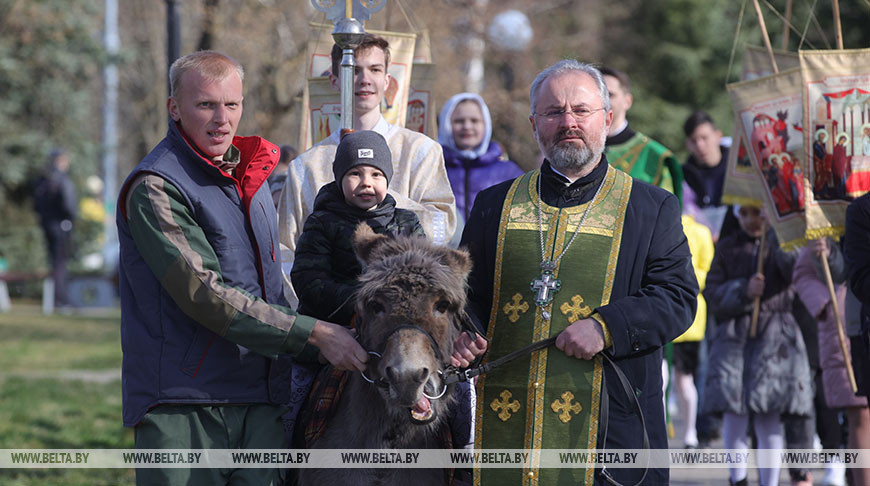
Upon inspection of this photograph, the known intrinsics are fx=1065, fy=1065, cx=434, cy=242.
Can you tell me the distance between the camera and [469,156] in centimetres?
873

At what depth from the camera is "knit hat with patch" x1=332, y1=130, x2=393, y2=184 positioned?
4938mm

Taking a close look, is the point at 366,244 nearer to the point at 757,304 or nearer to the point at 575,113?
the point at 575,113

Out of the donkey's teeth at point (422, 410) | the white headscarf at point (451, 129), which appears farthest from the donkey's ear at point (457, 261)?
the white headscarf at point (451, 129)

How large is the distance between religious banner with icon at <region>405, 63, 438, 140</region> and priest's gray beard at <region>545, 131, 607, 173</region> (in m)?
3.62

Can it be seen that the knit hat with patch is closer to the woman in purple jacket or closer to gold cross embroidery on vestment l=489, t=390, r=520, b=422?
gold cross embroidery on vestment l=489, t=390, r=520, b=422

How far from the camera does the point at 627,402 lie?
4.51 m

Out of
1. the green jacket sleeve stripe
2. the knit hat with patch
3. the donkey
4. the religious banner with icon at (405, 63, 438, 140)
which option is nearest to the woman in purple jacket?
the religious banner with icon at (405, 63, 438, 140)

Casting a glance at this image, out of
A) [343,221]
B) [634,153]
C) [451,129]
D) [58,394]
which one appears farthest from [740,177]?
[58,394]

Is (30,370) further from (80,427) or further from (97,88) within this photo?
(97,88)

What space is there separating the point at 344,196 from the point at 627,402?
5.33ft

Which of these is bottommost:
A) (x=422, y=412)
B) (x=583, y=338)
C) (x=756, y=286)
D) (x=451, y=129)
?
(x=422, y=412)

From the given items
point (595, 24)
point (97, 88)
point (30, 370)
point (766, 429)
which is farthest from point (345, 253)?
point (595, 24)

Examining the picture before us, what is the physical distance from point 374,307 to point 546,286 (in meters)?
0.75

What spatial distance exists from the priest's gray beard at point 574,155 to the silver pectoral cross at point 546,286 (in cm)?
43
